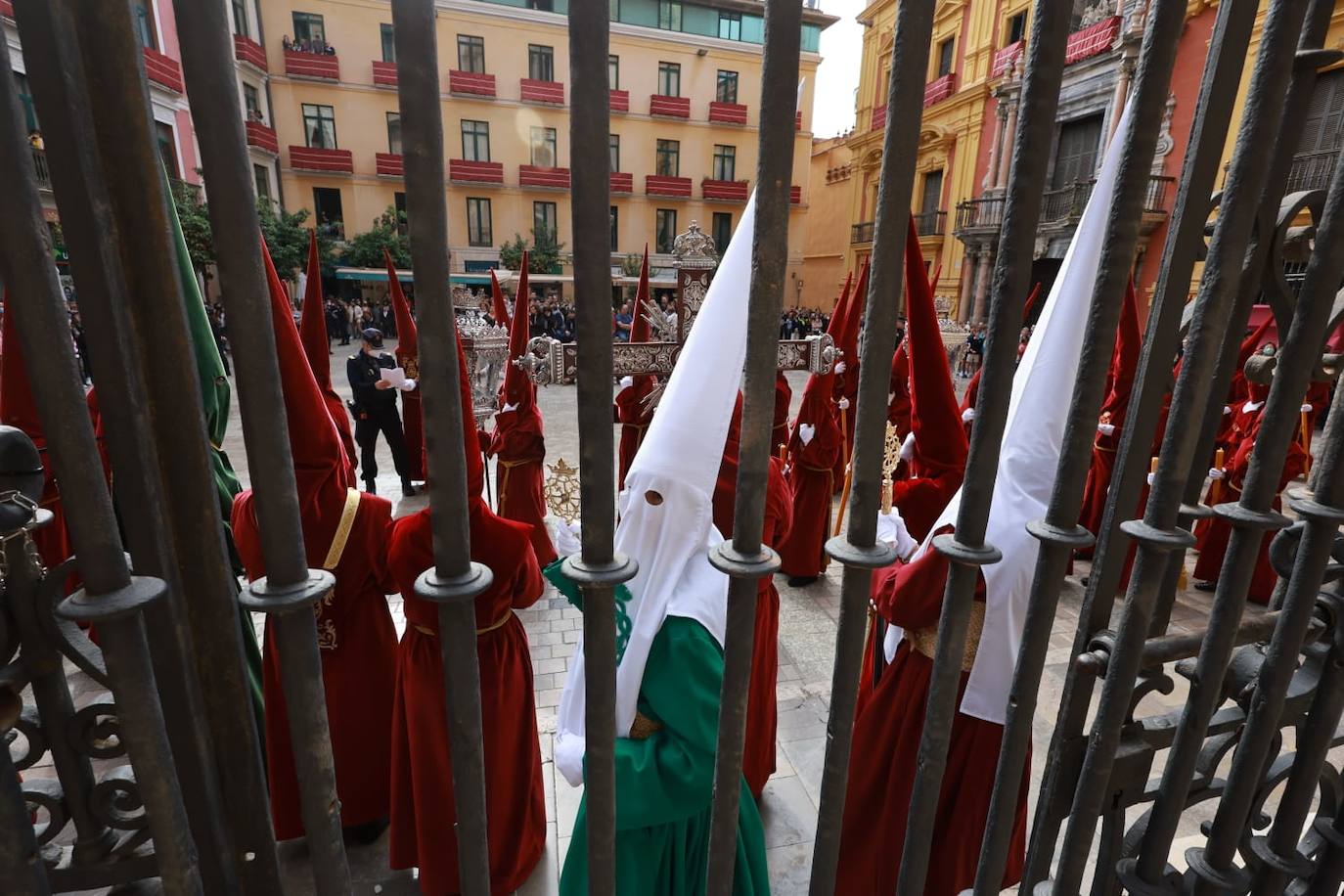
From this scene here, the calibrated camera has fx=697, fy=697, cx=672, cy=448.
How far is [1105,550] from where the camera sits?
3.72ft

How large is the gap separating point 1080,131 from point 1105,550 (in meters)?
20.3

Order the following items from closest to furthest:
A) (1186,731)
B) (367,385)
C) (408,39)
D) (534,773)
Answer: (408,39), (1186,731), (534,773), (367,385)

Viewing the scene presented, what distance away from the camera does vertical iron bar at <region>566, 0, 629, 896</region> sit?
813 mm

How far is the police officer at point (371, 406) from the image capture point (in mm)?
7035

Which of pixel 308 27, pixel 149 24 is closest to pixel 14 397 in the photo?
pixel 149 24

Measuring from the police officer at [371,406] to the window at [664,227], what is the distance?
2176 centimetres

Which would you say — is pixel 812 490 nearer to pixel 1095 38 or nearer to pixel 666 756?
pixel 666 756

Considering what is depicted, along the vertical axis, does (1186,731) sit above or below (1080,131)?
below

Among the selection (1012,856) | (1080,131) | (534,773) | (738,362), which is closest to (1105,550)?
(738,362)

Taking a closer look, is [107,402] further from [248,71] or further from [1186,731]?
[248,71]

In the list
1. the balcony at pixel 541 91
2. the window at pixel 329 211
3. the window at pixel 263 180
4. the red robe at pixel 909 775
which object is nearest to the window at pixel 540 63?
the balcony at pixel 541 91

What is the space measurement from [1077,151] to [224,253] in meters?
21.0

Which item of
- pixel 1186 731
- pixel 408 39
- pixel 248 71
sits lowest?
pixel 1186 731

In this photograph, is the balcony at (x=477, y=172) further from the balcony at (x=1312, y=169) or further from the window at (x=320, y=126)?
the balcony at (x=1312, y=169)
